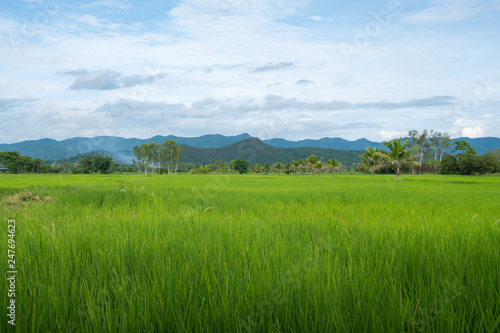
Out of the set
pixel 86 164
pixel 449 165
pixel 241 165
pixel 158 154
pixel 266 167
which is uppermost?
pixel 158 154

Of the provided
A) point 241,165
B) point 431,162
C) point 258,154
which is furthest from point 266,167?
point 431,162

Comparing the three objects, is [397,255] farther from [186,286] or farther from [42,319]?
[42,319]

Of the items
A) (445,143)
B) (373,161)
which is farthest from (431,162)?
(373,161)

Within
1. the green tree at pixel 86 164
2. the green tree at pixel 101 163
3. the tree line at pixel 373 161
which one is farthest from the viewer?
the green tree at pixel 101 163

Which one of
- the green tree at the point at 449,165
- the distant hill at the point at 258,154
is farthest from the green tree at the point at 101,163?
the green tree at the point at 449,165

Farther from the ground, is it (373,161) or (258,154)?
(258,154)

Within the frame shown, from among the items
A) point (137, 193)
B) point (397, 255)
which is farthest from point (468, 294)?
point (137, 193)

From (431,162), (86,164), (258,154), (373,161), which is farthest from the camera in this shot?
(258,154)

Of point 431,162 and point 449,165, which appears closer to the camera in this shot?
point 449,165

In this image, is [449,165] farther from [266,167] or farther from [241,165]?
[241,165]

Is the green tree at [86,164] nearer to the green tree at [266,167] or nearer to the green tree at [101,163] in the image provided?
the green tree at [101,163]

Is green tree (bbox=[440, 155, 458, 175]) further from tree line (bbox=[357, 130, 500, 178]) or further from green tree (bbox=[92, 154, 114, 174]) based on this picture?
green tree (bbox=[92, 154, 114, 174])

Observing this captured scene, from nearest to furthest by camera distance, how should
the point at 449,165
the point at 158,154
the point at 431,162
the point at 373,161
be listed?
1. the point at 373,161
2. the point at 449,165
3. the point at 431,162
4. the point at 158,154

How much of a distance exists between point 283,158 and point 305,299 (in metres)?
158
